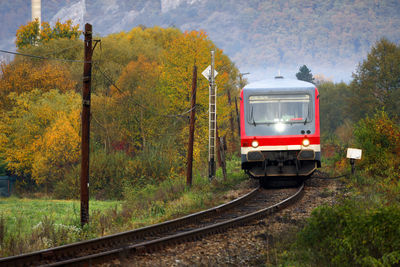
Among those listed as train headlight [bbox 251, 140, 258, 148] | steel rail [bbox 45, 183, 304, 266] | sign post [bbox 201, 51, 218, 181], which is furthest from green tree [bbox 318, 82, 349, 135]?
steel rail [bbox 45, 183, 304, 266]

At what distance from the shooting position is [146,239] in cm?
984

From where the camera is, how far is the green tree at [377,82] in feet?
206

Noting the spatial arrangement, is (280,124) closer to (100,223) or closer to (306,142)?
(306,142)

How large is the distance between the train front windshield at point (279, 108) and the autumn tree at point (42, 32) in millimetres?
66942

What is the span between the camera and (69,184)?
3872 cm

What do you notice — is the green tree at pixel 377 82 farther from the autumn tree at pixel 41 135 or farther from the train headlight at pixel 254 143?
the train headlight at pixel 254 143

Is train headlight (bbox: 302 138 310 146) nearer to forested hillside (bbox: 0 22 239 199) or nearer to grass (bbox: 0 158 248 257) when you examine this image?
grass (bbox: 0 158 248 257)

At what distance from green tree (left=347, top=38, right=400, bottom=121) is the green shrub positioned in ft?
187

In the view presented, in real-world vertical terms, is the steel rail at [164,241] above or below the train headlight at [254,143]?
below

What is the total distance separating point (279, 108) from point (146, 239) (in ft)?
27.9

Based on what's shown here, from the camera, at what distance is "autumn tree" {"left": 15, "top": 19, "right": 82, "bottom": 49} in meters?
79.8

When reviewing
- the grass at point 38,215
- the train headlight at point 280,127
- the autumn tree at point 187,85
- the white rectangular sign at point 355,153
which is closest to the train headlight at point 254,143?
the train headlight at point 280,127

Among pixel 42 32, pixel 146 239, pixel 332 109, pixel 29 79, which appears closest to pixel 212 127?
pixel 146 239

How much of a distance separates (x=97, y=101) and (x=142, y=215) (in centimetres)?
3533
